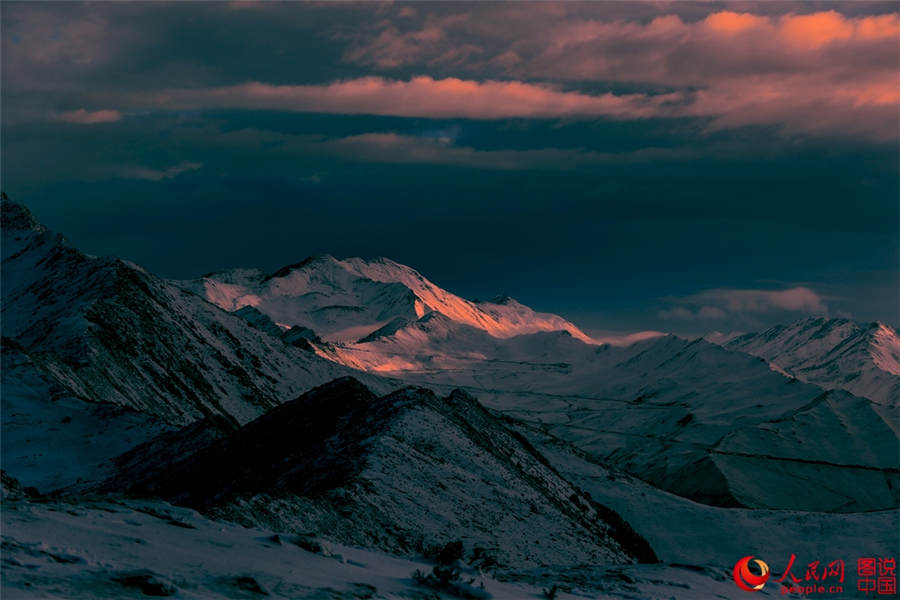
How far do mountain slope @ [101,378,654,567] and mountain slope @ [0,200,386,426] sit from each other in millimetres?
21097

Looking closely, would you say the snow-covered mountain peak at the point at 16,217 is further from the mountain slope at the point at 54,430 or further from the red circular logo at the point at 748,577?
the red circular logo at the point at 748,577

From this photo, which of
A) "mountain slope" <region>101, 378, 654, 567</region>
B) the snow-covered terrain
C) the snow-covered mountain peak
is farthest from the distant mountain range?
the snow-covered terrain

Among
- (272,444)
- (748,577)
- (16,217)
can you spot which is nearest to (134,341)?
(272,444)

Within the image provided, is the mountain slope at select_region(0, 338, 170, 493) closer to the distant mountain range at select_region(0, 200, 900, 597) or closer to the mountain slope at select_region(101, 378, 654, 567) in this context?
the distant mountain range at select_region(0, 200, 900, 597)

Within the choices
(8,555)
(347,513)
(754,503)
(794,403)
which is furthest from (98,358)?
(794,403)

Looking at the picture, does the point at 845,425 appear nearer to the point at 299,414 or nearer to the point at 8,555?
the point at 299,414

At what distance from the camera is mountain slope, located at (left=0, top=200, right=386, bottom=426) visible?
81.8 meters

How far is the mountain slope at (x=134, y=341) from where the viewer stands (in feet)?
268

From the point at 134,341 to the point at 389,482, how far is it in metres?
61.2

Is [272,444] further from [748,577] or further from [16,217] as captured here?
[16,217]

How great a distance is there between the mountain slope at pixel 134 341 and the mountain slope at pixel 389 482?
21097 millimetres

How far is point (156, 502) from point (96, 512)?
80.1 inches

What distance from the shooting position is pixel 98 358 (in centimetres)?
8138

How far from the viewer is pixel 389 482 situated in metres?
39.6
